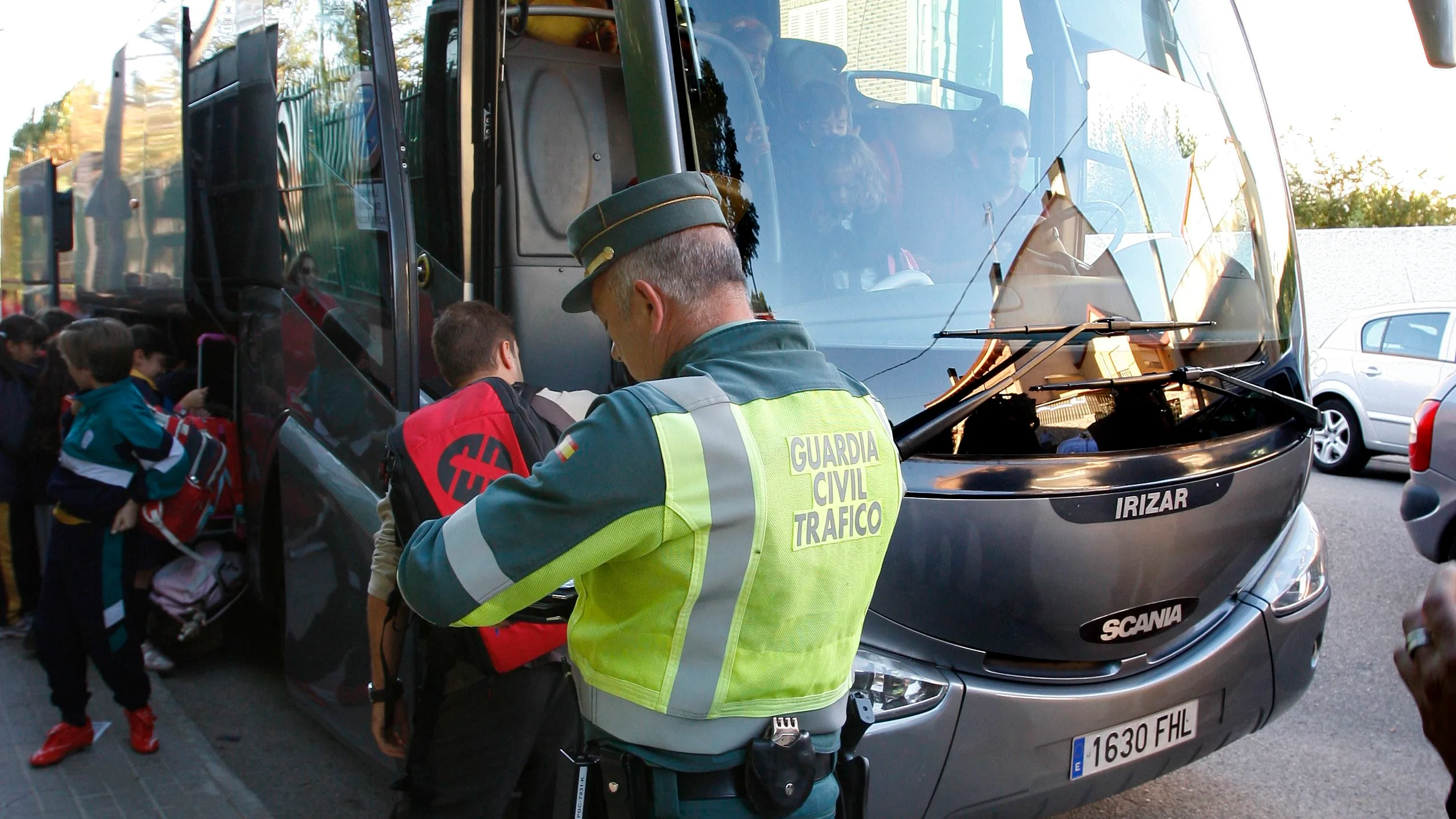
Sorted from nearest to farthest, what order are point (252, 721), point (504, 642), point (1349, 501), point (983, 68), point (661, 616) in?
point (661, 616) → point (504, 642) → point (983, 68) → point (252, 721) → point (1349, 501)

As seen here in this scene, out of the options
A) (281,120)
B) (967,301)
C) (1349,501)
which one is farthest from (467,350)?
(1349,501)

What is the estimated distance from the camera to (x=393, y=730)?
121 inches

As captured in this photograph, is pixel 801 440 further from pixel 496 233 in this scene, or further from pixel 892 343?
pixel 496 233

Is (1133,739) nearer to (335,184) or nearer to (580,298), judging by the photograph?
(580,298)

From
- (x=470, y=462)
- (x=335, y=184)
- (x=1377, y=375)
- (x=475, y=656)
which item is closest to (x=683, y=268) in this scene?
(x=470, y=462)

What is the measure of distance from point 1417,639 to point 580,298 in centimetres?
132

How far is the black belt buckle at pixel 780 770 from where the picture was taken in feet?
5.60

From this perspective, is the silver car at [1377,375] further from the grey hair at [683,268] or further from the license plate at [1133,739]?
the grey hair at [683,268]

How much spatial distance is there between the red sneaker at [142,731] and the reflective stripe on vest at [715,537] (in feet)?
11.4

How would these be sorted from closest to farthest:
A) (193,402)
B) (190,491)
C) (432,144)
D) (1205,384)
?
(1205,384)
(432,144)
(190,491)
(193,402)

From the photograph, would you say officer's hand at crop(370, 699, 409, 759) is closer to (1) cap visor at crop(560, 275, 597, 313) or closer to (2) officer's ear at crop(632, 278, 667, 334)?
(1) cap visor at crop(560, 275, 597, 313)

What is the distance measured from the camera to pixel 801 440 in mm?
1674

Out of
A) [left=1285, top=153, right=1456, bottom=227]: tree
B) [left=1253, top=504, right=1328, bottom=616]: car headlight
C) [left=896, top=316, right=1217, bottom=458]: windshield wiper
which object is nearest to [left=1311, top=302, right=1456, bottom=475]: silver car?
[left=1253, top=504, right=1328, bottom=616]: car headlight

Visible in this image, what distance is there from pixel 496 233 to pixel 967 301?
1456mm
